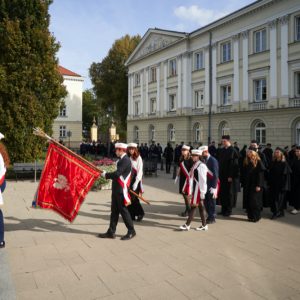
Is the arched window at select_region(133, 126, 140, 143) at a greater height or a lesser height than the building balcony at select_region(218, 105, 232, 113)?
lesser

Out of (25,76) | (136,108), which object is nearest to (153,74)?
(136,108)

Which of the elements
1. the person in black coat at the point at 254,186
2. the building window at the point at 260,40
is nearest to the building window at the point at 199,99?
the building window at the point at 260,40

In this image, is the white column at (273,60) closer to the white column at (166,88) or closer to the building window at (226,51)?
the building window at (226,51)

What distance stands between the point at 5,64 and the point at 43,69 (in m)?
1.71

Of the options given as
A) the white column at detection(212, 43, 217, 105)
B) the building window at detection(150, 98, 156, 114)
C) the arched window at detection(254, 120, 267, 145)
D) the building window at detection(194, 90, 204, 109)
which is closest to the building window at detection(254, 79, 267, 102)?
the arched window at detection(254, 120, 267, 145)

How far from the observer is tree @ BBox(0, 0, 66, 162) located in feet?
56.6

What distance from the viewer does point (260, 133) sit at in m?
29.1

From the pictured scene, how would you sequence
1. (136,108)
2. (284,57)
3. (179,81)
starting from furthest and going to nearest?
(136,108), (179,81), (284,57)

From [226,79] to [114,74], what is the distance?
2095cm

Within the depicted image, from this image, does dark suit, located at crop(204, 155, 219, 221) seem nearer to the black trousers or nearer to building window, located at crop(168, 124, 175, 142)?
the black trousers

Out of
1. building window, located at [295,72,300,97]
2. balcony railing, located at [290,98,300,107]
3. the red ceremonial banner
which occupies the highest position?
building window, located at [295,72,300,97]

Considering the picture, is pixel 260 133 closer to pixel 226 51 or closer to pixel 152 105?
pixel 226 51

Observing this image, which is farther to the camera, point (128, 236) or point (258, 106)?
point (258, 106)

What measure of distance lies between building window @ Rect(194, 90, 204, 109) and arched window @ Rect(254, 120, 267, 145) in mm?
7545
